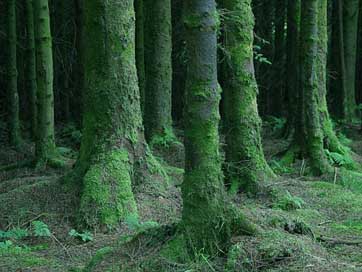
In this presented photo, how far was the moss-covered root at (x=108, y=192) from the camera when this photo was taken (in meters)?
7.71

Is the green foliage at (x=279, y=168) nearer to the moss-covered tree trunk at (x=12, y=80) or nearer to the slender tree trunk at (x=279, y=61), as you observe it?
the moss-covered tree trunk at (x=12, y=80)

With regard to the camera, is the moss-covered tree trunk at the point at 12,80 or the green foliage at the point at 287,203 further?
the moss-covered tree trunk at the point at 12,80

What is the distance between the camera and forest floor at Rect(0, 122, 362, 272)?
5.45m

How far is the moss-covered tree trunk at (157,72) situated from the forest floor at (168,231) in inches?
138

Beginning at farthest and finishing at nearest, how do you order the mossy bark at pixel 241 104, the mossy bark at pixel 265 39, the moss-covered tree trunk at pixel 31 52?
the mossy bark at pixel 265 39, the moss-covered tree trunk at pixel 31 52, the mossy bark at pixel 241 104

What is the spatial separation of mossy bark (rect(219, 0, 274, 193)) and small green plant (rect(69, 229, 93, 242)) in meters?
2.50

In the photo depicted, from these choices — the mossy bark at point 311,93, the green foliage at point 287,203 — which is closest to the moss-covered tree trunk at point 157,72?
the mossy bark at point 311,93

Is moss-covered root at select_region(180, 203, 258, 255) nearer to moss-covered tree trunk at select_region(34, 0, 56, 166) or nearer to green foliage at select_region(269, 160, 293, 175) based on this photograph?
green foliage at select_region(269, 160, 293, 175)

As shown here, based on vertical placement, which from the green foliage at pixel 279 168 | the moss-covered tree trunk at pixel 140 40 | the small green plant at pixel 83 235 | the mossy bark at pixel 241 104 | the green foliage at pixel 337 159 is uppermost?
the moss-covered tree trunk at pixel 140 40

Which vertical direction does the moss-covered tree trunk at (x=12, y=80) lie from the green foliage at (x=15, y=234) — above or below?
above

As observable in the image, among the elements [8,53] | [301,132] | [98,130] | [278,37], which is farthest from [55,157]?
[278,37]

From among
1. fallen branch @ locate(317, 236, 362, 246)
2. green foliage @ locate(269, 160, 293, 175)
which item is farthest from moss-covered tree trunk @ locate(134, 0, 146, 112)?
fallen branch @ locate(317, 236, 362, 246)

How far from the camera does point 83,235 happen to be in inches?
290

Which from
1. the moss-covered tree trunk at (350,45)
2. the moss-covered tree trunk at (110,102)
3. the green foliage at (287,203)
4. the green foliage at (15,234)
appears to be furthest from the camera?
the moss-covered tree trunk at (350,45)
